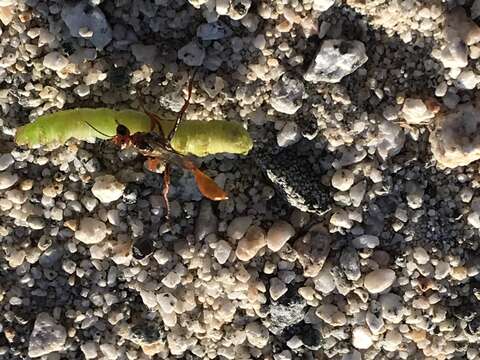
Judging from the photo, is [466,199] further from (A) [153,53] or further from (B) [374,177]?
(A) [153,53]

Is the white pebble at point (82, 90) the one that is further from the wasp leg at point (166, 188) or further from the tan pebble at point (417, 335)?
the tan pebble at point (417, 335)

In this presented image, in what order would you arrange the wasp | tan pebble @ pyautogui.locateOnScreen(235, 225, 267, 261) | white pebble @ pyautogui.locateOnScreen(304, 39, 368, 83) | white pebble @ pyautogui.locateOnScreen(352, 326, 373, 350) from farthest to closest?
white pebble @ pyautogui.locateOnScreen(352, 326, 373, 350)
tan pebble @ pyautogui.locateOnScreen(235, 225, 267, 261)
white pebble @ pyautogui.locateOnScreen(304, 39, 368, 83)
the wasp

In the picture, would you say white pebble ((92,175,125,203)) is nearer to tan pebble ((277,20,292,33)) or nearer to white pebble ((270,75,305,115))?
white pebble ((270,75,305,115))

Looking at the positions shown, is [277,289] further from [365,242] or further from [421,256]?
[421,256]

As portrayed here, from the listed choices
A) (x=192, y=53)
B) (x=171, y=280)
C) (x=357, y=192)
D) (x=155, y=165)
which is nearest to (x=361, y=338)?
(x=357, y=192)

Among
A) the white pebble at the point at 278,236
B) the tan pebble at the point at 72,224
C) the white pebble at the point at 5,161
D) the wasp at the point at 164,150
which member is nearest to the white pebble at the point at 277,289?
the white pebble at the point at 278,236

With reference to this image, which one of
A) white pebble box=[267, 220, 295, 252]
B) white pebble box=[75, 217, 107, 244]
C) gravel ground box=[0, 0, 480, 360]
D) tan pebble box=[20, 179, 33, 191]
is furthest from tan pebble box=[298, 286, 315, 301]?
tan pebble box=[20, 179, 33, 191]
